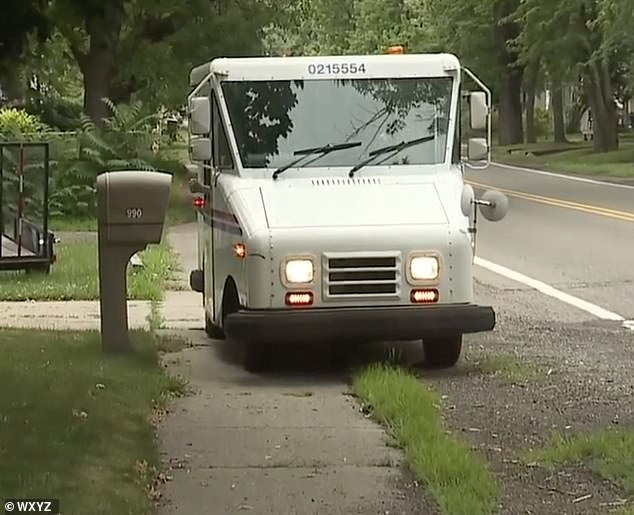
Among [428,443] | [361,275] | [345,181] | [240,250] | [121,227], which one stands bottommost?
[428,443]

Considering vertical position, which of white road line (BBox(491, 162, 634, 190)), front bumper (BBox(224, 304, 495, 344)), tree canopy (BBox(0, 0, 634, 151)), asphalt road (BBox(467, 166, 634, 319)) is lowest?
white road line (BBox(491, 162, 634, 190))

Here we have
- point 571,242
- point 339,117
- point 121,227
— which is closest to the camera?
point 121,227

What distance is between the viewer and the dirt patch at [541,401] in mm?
6328

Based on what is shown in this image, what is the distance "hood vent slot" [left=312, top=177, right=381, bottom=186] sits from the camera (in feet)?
33.1

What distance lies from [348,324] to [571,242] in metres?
10.8

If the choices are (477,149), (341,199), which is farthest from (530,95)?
(341,199)

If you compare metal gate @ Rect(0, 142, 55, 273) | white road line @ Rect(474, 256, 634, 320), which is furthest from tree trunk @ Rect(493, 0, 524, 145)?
white road line @ Rect(474, 256, 634, 320)

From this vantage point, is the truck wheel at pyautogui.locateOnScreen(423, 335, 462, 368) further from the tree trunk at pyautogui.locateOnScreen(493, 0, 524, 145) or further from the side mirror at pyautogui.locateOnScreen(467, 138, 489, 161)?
the tree trunk at pyautogui.locateOnScreen(493, 0, 524, 145)

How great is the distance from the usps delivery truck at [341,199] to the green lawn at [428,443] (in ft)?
1.82

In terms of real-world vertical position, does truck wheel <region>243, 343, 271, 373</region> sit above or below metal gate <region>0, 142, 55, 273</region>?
below

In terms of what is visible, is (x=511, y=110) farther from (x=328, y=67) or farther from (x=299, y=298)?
(x=299, y=298)

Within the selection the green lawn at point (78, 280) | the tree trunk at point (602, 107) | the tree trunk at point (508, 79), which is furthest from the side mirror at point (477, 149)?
the tree trunk at point (508, 79)

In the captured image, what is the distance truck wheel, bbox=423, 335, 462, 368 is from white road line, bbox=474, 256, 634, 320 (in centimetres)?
282

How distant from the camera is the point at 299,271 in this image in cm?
947
